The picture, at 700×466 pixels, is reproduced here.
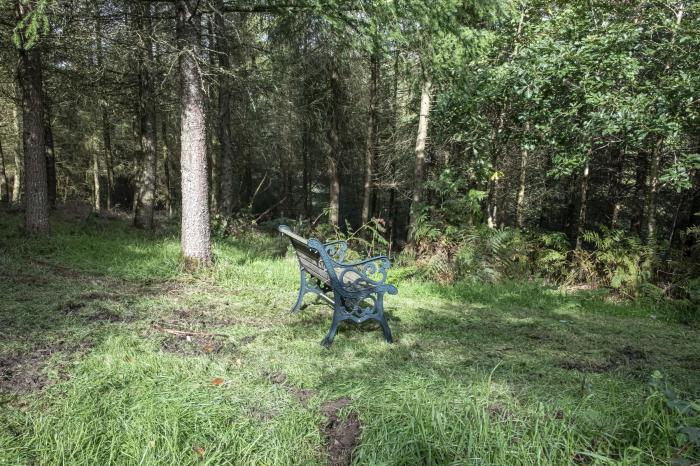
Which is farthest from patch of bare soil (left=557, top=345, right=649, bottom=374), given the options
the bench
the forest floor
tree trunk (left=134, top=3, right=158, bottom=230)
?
tree trunk (left=134, top=3, right=158, bottom=230)

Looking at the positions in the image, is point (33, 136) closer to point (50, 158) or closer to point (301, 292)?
point (50, 158)

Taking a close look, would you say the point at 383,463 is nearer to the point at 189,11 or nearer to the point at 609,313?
the point at 609,313

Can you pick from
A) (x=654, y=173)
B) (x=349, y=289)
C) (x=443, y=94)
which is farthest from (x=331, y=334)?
(x=654, y=173)

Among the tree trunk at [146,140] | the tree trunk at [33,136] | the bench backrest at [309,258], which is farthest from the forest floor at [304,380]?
the tree trunk at [146,140]

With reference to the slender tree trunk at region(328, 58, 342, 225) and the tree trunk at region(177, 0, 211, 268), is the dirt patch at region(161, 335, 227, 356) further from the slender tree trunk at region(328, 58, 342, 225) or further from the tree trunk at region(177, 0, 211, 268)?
the slender tree trunk at region(328, 58, 342, 225)

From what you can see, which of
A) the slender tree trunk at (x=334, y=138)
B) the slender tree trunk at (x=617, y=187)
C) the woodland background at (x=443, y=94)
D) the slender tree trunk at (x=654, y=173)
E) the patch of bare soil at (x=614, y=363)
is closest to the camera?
the patch of bare soil at (x=614, y=363)

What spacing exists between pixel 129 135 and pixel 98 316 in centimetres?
1957

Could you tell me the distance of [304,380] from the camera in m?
3.14

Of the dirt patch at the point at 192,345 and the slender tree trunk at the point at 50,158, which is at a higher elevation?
the slender tree trunk at the point at 50,158

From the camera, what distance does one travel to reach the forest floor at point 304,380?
2311 mm

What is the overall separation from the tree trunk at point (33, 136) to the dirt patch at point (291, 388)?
733 cm

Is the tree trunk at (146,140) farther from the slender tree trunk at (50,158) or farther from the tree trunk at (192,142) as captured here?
the tree trunk at (192,142)

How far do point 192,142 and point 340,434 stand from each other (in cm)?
509

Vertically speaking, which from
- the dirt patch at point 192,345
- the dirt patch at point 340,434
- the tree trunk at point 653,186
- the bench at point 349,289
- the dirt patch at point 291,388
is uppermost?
the tree trunk at point 653,186
